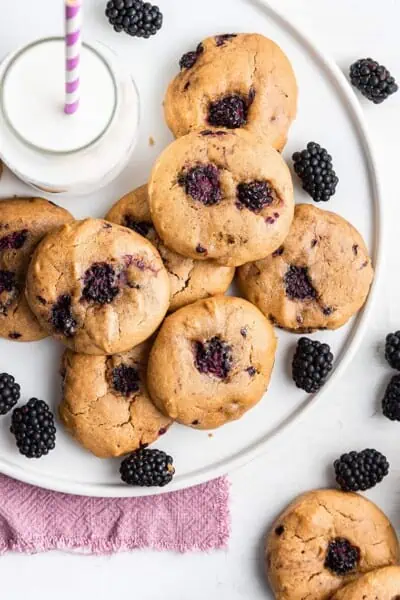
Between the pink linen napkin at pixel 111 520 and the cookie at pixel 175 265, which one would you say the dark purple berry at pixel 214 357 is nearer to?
the cookie at pixel 175 265

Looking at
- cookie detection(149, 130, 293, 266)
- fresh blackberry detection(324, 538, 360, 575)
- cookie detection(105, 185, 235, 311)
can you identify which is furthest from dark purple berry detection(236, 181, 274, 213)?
fresh blackberry detection(324, 538, 360, 575)

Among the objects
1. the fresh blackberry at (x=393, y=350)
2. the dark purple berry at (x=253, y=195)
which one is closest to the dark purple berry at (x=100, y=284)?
the dark purple berry at (x=253, y=195)

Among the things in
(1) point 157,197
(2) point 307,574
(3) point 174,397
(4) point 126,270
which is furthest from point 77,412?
(2) point 307,574

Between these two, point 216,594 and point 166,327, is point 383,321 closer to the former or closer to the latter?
point 166,327

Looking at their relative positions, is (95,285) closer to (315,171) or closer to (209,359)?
(209,359)

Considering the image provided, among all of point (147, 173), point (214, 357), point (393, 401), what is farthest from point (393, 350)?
point (147, 173)
